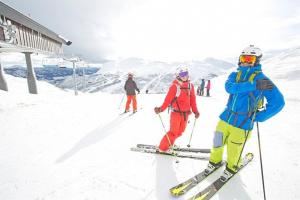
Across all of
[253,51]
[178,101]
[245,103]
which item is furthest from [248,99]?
[178,101]

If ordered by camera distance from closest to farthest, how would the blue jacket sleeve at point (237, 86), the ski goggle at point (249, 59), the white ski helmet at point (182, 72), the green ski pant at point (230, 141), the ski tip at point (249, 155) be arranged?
1. the blue jacket sleeve at point (237, 86)
2. the ski goggle at point (249, 59)
3. the green ski pant at point (230, 141)
4. the ski tip at point (249, 155)
5. the white ski helmet at point (182, 72)

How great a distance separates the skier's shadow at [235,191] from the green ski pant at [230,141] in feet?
0.78

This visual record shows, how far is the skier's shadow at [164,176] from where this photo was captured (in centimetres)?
303

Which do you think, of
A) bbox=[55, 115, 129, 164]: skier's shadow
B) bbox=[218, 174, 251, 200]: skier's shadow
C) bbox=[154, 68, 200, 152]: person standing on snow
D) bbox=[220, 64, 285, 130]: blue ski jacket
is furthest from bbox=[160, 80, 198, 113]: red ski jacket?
bbox=[55, 115, 129, 164]: skier's shadow

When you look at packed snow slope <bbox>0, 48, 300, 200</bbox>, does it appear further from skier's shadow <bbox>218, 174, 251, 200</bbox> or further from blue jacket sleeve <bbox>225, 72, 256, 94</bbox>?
blue jacket sleeve <bbox>225, 72, 256, 94</bbox>

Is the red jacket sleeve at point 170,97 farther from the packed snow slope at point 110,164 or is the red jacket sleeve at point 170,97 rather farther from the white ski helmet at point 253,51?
the white ski helmet at point 253,51

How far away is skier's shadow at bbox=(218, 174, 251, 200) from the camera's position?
2943 mm

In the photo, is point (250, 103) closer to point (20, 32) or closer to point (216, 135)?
point (216, 135)

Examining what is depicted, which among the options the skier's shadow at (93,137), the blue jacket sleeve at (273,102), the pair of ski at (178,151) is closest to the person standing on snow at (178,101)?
the pair of ski at (178,151)

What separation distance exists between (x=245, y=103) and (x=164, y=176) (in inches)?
76.7

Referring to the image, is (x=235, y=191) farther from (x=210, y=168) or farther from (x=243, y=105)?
(x=243, y=105)

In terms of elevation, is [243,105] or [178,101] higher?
[243,105]

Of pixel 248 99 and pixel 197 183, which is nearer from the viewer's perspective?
pixel 248 99

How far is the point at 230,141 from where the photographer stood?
323 centimetres
